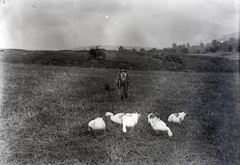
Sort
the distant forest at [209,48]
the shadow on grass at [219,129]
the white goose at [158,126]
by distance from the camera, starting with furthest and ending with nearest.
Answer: the distant forest at [209,48]
the white goose at [158,126]
the shadow on grass at [219,129]

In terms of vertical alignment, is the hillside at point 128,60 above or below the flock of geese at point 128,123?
above

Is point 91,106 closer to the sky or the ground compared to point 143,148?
closer to the sky

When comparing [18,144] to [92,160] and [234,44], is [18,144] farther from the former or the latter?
[234,44]

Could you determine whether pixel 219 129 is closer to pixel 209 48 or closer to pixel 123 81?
pixel 123 81

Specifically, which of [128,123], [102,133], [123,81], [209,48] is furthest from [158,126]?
[209,48]

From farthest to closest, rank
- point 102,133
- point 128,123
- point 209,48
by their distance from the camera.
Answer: point 209,48, point 128,123, point 102,133

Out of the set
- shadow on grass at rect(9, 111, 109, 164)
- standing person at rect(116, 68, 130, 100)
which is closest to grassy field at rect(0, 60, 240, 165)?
shadow on grass at rect(9, 111, 109, 164)

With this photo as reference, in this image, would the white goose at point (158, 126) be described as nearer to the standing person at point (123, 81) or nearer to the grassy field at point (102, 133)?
the grassy field at point (102, 133)

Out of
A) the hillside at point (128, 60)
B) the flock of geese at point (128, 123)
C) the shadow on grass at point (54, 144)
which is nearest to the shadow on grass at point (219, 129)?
the flock of geese at point (128, 123)

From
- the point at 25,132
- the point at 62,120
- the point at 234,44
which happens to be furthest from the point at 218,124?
the point at 234,44

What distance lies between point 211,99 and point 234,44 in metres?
30.1

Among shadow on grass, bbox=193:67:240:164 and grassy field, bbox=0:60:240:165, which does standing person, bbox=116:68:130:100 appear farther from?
shadow on grass, bbox=193:67:240:164

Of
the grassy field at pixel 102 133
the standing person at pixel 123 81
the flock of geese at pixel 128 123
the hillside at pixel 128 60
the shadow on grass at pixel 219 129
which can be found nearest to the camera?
the grassy field at pixel 102 133

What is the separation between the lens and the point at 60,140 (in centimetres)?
702
